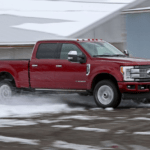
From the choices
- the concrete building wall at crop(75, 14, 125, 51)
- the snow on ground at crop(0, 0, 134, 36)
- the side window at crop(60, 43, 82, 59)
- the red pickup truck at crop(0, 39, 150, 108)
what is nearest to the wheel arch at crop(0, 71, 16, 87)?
the red pickup truck at crop(0, 39, 150, 108)

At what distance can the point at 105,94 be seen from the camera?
12125 mm

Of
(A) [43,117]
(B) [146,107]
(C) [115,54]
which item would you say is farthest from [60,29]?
(A) [43,117]

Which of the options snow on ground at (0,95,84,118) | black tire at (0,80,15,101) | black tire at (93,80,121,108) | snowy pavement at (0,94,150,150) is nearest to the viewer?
snowy pavement at (0,94,150,150)

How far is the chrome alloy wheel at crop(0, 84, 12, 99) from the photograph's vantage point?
13.8 metres

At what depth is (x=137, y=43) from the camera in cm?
1811

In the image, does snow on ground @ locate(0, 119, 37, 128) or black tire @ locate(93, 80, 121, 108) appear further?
black tire @ locate(93, 80, 121, 108)

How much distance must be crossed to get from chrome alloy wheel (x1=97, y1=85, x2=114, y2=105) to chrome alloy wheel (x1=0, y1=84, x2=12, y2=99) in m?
2.87

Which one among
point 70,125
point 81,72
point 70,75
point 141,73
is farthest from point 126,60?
point 70,125

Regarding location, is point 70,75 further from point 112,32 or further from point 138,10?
point 112,32

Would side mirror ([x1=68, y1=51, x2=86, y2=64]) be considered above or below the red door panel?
above

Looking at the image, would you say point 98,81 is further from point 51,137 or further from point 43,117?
point 51,137

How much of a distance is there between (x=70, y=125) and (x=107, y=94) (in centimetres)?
310

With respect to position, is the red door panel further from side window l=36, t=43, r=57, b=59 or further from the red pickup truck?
side window l=36, t=43, r=57, b=59

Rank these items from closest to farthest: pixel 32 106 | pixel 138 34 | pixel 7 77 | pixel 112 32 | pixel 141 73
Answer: pixel 141 73
pixel 32 106
pixel 7 77
pixel 138 34
pixel 112 32
